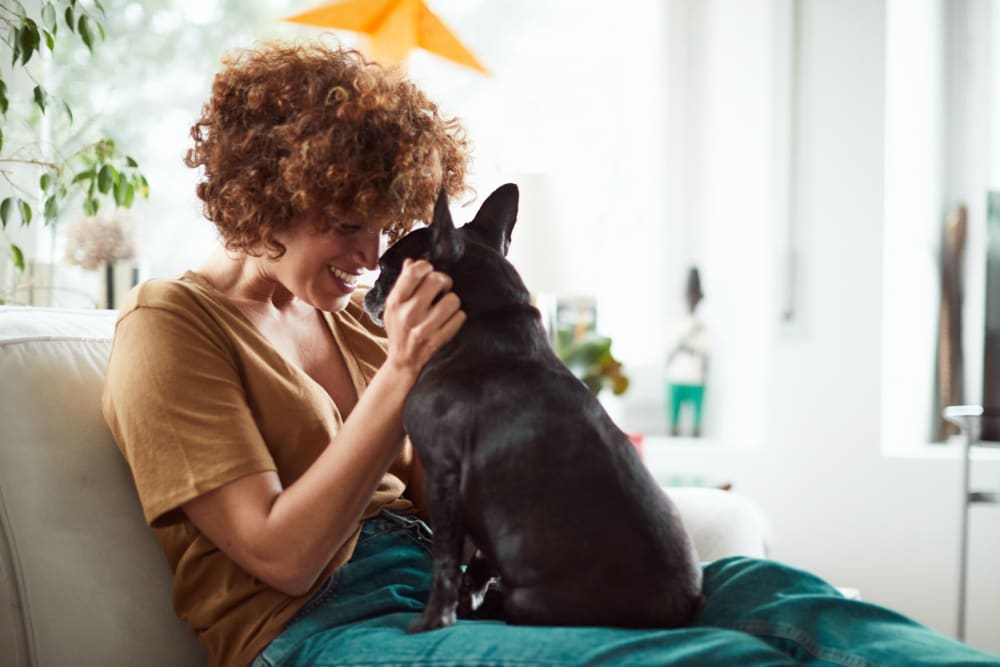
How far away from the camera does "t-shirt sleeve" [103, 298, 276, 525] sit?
44.2 inches

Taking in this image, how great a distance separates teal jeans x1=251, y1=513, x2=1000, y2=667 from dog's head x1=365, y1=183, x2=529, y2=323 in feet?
1.22

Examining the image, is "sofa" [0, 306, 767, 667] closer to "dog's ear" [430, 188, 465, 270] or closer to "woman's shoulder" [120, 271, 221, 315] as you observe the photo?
"woman's shoulder" [120, 271, 221, 315]

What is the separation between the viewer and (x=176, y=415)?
1.13 metres

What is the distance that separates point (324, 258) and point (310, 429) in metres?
0.23

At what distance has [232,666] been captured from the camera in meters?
1.16

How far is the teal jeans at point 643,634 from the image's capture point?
96 centimetres

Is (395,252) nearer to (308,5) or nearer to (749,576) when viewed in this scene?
(749,576)

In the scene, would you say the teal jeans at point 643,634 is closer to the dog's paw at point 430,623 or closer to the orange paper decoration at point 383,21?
the dog's paw at point 430,623

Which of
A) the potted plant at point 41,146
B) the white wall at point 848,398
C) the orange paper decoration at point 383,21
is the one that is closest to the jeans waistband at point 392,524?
the potted plant at point 41,146

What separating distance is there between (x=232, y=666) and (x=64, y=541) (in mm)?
265

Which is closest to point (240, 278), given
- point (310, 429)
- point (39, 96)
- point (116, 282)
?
point (310, 429)

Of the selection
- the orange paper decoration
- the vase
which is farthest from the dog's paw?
the orange paper decoration

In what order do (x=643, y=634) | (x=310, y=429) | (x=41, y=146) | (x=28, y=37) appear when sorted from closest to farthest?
(x=643, y=634), (x=310, y=429), (x=28, y=37), (x=41, y=146)

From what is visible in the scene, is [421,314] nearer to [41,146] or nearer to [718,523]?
[718,523]
